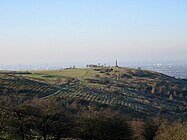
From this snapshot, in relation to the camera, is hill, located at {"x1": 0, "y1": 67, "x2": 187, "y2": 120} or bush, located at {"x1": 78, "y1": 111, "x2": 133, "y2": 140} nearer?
bush, located at {"x1": 78, "y1": 111, "x2": 133, "y2": 140}

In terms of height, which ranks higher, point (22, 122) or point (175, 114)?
point (22, 122)

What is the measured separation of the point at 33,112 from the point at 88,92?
243 ft

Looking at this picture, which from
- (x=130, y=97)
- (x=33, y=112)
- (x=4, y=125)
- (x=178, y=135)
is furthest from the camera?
(x=130, y=97)

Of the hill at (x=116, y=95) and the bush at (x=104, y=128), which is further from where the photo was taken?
the hill at (x=116, y=95)

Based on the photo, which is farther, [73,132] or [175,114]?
[175,114]

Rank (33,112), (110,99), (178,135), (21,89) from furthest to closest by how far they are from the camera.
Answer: (110,99)
(21,89)
(33,112)
(178,135)

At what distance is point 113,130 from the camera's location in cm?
5834

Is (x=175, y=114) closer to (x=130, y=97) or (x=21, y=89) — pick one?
(x=130, y=97)

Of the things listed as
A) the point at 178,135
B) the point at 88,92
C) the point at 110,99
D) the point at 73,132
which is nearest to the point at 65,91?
the point at 88,92

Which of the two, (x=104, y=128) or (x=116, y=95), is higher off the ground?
(x=104, y=128)

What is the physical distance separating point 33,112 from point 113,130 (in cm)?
1386

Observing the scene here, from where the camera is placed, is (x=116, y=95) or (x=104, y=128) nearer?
(x=104, y=128)

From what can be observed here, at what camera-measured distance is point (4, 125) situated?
53906 millimetres

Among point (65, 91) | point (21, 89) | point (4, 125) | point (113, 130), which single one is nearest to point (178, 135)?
point (113, 130)
